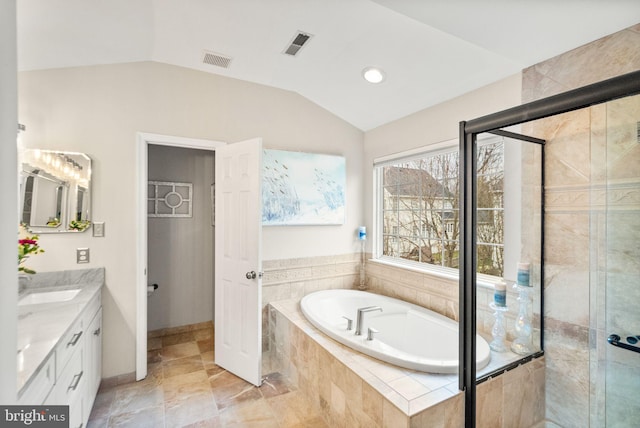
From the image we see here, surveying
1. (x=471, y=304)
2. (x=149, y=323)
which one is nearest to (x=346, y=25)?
(x=471, y=304)

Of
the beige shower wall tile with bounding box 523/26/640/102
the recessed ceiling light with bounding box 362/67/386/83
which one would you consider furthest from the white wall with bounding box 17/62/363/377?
the beige shower wall tile with bounding box 523/26/640/102

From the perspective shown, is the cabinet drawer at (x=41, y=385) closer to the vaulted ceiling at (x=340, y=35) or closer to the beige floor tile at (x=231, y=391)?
the beige floor tile at (x=231, y=391)

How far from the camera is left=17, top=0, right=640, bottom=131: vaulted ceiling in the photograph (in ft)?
5.52

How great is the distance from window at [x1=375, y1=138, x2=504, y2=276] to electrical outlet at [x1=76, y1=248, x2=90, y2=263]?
2.74m

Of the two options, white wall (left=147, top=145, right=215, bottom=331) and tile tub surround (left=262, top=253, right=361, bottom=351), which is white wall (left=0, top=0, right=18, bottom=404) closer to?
tile tub surround (left=262, top=253, right=361, bottom=351)

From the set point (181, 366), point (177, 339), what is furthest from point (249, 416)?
point (177, 339)

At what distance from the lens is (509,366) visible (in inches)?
70.0

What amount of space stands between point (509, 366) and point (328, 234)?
2.02 m

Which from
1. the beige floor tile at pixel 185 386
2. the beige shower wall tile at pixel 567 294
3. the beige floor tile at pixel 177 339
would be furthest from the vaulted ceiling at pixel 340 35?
the beige floor tile at pixel 177 339

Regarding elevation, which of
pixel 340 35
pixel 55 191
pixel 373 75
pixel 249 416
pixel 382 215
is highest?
pixel 340 35

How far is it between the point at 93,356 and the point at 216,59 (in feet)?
8.10

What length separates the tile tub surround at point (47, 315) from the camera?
3.77 ft

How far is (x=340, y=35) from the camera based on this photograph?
7.29 ft

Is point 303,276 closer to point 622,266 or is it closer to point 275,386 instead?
point 275,386
